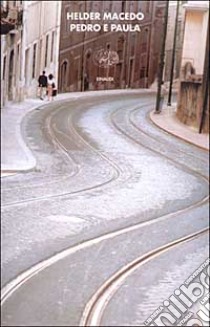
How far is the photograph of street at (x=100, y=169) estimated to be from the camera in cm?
156

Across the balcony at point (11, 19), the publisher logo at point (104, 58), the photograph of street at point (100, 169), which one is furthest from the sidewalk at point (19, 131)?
the balcony at point (11, 19)

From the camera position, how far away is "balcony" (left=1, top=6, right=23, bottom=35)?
1.67 metres

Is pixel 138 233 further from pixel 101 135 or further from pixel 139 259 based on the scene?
pixel 101 135

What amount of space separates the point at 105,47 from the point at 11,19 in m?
0.29

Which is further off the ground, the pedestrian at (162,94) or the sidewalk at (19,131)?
the pedestrian at (162,94)

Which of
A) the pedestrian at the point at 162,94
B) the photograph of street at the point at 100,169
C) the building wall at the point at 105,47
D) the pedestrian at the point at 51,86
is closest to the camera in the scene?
the pedestrian at the point at 51,86

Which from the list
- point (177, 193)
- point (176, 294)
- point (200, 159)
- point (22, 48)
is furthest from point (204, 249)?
point (176, 294)

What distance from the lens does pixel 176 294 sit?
556 millimetres

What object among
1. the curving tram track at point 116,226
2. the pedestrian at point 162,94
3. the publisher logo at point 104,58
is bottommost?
the curving tram track at point 116,226

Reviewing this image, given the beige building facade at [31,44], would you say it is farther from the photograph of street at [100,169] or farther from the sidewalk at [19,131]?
the sidewalk at [19,131]

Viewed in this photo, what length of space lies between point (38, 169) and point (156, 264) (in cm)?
117

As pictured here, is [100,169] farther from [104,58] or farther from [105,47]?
[104,58]

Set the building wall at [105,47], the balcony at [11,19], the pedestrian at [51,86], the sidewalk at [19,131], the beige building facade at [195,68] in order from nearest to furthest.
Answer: the pedestrian at [51,86], the building wall at [105,47], the balcony at [11,19], the sidewalk at [19,131], the beige building facade at [195,68]

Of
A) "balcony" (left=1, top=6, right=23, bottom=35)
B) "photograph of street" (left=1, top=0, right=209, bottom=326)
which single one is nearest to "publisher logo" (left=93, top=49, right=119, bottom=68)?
"photograph of street" (left=1, top=0, right=209, bottom=326)
